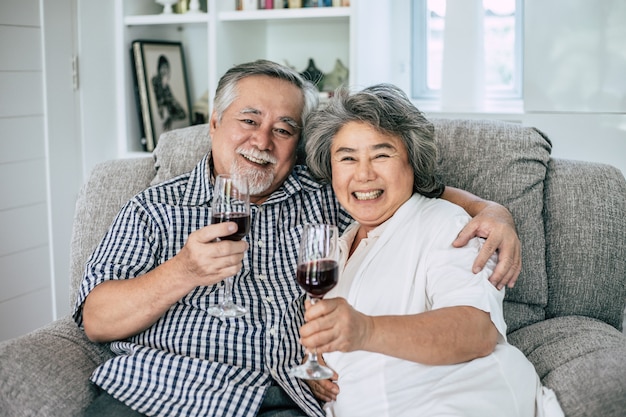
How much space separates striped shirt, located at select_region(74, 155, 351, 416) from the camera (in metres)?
1.73

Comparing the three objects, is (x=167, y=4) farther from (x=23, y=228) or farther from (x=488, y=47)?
(x=488, y=47)

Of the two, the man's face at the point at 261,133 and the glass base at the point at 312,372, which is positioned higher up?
the man's face at the point at 261,133

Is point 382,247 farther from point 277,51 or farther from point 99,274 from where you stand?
point 277,51

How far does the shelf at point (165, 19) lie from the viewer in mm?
3371

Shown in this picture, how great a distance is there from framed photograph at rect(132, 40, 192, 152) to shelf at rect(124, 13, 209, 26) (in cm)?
10

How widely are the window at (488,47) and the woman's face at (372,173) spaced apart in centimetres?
175

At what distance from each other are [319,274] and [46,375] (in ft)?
2.50

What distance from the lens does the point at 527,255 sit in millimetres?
1987

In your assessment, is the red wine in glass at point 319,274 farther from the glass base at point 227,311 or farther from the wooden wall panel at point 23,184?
the wooden wall panel at point 23,184

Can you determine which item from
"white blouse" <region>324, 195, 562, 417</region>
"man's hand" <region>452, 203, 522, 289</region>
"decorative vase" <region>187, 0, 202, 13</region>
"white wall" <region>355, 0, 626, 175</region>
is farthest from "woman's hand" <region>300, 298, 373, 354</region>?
"decorative vase" <region>187, 0, 202, 13</region>

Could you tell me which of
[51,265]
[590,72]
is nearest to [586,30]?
[590,72]

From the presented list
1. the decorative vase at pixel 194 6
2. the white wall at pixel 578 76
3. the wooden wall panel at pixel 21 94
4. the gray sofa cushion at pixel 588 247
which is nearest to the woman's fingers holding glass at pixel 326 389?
the gray sofa cushion at pixel 588 247

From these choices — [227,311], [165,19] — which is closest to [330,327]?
[227,311]

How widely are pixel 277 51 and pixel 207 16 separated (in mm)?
500
